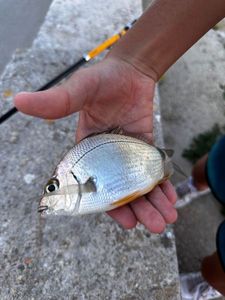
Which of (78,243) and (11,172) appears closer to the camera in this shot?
(78,243)

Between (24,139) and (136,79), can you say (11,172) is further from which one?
(136,79)

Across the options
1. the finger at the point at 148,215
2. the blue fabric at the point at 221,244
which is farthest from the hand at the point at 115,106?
the blue fabric at the point at 221,244

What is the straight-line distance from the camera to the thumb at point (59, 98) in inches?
51.2

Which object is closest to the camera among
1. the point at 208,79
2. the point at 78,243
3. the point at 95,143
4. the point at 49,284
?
the point at 95,143

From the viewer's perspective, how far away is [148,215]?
1.40 metres

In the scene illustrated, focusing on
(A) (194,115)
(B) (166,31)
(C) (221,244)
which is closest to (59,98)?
(B) (166,31)

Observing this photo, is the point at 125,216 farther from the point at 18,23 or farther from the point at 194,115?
the point at 18,23

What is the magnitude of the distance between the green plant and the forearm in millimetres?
1043

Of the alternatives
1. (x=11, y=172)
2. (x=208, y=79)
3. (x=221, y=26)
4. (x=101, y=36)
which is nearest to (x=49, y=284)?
(x=11, y=172)

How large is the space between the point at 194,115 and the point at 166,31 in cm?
134

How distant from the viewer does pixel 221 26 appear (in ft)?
11.8

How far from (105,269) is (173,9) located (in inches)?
44.0

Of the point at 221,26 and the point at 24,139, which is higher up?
the point at 24,139

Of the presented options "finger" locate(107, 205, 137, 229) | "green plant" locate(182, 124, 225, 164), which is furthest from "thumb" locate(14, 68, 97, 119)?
"green plant" locate(182, 124, 225, 164)
